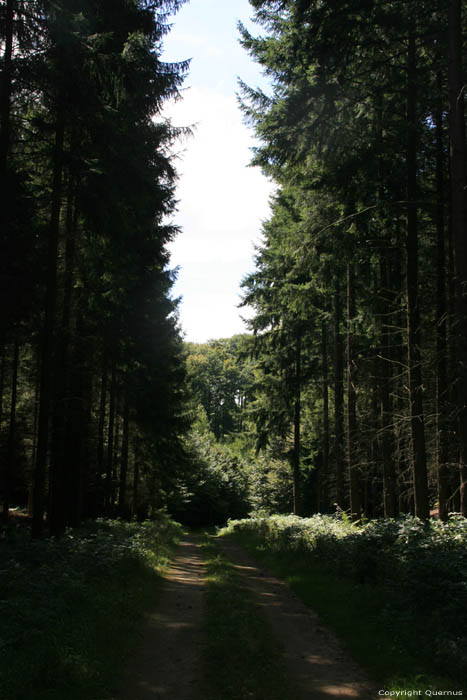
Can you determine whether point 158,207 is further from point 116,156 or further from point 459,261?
point 459,261

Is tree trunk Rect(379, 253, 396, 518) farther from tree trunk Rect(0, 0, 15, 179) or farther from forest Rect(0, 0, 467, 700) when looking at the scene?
tree trunk Rect(0, 0, 15, 179)

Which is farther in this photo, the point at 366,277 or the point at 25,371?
the point at 25,371

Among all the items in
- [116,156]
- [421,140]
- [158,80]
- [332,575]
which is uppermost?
[158,80]

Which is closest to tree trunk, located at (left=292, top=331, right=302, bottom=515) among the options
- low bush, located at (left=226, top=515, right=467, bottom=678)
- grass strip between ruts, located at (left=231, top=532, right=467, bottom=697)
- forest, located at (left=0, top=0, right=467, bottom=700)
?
forest, located at (left=0, top=0, right=467, bottom=700)

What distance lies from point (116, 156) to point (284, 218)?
10730mm

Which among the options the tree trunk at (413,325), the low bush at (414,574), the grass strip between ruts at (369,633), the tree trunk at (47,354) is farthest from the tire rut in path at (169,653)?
the tree trunk at (413,325)

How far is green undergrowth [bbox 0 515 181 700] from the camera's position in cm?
498

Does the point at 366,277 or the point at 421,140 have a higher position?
the point at 421,140

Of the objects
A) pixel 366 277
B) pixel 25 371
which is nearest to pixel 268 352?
pixel 366 277

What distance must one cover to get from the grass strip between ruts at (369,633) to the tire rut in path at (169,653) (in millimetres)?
2161

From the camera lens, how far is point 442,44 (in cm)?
1034

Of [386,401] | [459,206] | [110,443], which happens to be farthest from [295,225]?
[110,443]

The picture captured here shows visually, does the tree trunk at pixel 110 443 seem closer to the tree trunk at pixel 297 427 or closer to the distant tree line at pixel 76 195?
the distant tree line at pixel 76 195

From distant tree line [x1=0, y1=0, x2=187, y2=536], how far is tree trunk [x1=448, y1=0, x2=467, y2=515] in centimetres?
693
